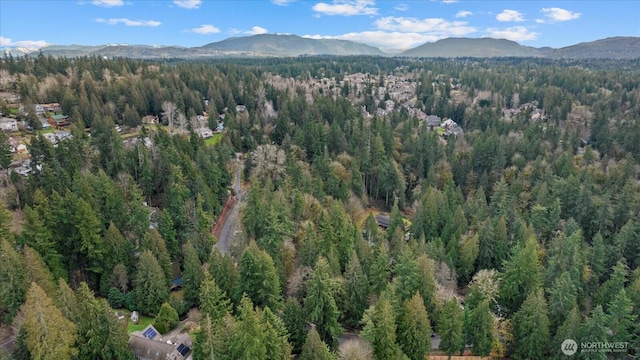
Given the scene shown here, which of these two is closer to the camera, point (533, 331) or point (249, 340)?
point (249, 340)

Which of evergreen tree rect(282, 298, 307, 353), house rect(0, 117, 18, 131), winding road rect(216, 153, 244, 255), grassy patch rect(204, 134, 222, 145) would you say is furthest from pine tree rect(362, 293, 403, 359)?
house rect(0, 117, 18, 131)

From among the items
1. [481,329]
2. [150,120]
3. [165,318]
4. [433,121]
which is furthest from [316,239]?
[433,121]

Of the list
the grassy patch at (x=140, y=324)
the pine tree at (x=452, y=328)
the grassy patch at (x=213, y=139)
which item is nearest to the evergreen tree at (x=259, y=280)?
the grassy patch at (x=140, y=324)

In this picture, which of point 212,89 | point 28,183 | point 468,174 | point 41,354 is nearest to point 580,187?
point 468,174

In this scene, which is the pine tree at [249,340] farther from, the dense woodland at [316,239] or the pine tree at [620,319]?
the pine tree at [620,319]

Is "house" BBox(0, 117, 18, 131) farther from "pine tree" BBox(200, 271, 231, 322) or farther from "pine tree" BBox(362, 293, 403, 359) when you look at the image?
"pine tree" BBox(362, 293, 403, 359)

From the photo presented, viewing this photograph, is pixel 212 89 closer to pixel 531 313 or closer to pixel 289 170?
pixel 289 170

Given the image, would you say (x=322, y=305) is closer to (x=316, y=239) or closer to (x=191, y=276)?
(x=316, y=239)
